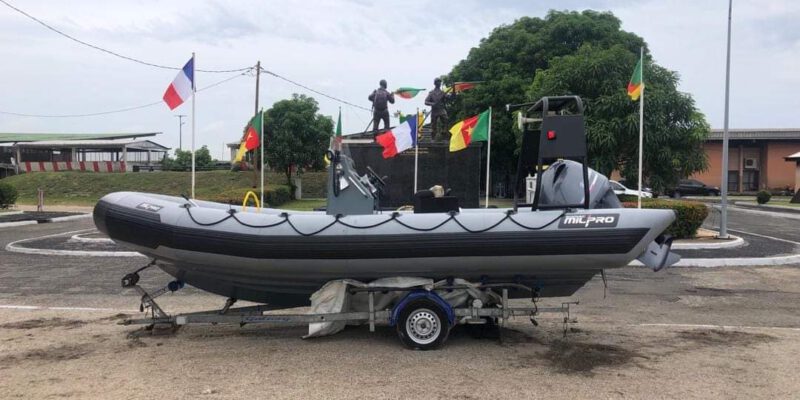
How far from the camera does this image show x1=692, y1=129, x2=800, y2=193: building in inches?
1750

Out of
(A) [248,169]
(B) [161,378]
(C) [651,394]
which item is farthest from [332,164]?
(A) [248,169]

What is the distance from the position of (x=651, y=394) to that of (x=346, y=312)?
2.75 m

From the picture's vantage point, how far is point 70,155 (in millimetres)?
54688

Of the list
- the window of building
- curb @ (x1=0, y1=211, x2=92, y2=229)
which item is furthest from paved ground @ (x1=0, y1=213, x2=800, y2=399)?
the window of building

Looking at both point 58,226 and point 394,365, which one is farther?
point 58,226

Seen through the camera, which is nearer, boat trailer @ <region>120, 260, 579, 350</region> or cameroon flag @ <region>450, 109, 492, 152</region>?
boat trailer @ <region>120, 260, 579, 350</region>

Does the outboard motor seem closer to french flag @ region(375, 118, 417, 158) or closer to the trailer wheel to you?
the trailer wheel

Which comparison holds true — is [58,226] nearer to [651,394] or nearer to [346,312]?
[346,312]

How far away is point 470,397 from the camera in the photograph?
14.4 ft

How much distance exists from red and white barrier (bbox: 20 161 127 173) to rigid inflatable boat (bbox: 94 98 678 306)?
157ft

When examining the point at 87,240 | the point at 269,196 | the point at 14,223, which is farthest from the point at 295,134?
the point at 87,240

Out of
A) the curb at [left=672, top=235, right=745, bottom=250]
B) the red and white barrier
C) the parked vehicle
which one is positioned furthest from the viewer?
the red and white barrier

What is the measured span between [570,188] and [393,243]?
1794mm

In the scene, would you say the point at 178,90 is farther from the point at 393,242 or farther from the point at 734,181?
the point at 734,181
